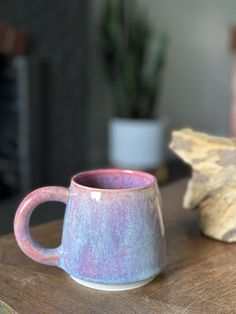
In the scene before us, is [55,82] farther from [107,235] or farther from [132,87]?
[107,235]

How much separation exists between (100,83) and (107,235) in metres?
2.05

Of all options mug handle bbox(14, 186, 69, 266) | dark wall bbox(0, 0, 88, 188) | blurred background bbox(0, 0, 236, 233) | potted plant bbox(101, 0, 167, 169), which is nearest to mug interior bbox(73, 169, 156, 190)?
mug handle bbox(14, 186, 69, 266)

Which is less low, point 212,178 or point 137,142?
→ point 212,178

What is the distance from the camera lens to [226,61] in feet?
10.1

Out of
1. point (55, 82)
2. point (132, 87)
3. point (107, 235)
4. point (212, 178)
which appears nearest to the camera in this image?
point (107, 235)

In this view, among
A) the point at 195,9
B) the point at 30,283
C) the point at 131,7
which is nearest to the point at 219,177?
the point at 30,283

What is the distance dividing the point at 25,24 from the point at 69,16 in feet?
0.69

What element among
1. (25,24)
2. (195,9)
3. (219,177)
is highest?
(195,9)

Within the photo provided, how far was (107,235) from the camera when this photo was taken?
39 cm

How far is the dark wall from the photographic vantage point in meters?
1.86

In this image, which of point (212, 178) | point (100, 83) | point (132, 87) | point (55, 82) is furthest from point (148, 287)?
point (100, 83)

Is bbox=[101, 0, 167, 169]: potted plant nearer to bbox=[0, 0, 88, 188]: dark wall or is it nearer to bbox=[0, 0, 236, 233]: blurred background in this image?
bbox=[0, 0, 236, 233]: blurred background

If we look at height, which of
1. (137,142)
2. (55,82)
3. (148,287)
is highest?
(55,82)

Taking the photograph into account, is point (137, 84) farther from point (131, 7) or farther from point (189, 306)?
point (189, 306)
